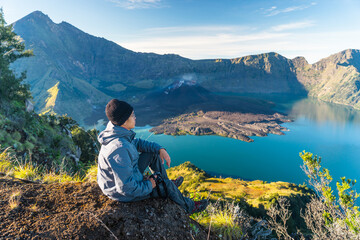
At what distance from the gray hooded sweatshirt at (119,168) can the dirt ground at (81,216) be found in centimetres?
29

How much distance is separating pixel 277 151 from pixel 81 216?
10725 centimetres

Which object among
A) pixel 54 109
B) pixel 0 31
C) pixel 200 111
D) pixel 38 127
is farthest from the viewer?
pixel 200 111

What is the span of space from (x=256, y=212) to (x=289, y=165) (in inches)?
2457

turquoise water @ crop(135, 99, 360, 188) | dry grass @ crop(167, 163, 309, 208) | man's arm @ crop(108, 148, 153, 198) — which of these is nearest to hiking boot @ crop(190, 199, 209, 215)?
man's arm @ crop(108, 148, 153, 198)

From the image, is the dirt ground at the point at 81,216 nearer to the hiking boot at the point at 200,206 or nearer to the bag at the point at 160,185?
the bag at the point at 160,185

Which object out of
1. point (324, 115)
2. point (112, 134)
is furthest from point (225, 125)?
point (112, 134)

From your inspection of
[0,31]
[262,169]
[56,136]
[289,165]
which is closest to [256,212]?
[56,136]

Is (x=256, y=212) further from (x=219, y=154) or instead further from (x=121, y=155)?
(x=219, y=154)

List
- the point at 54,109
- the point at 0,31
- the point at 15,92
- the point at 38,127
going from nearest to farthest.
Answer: the point at 38,127 → the point at 15,92 → the point at 0,31 → the point at 54,109

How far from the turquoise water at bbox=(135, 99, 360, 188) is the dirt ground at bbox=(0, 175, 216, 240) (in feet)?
185

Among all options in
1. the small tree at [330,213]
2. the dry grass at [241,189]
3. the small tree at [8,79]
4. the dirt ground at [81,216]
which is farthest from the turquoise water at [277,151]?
the dirt ground at [81,216]

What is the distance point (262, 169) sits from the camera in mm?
79750

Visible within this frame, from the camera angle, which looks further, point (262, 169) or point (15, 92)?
point (262, 169)

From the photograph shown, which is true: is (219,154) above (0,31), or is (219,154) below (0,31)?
below
